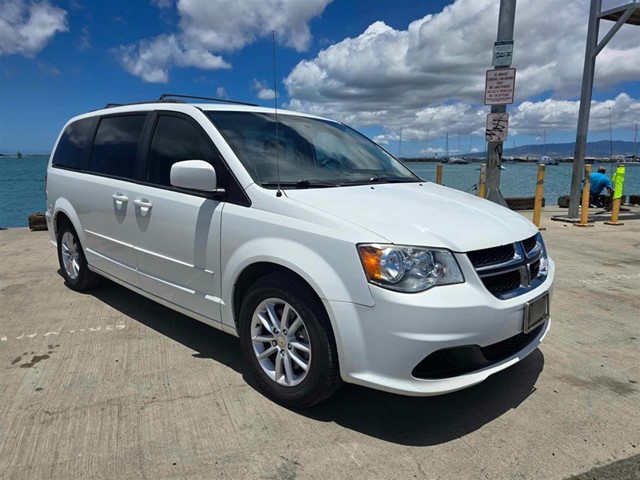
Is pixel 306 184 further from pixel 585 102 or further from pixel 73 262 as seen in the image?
pixel 585 102

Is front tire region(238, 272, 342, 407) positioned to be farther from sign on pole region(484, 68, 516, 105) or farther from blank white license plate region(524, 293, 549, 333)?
sign on pole region(484, 68, 516, 105)

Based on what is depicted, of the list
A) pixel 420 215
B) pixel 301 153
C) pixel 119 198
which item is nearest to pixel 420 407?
pixel 420 215

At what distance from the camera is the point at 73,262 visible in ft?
16.7

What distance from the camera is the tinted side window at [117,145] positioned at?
3996 mm

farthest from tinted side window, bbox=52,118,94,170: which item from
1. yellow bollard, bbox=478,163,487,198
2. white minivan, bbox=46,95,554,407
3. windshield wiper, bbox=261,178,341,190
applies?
yellow bollard, bbox=478,163,487,198

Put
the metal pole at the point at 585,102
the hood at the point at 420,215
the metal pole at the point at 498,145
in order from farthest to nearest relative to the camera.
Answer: the metal pole at the point at 585,102 < the metal pole at the point at 498,145 < the hood at the point at 420,215

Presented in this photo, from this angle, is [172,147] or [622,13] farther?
[622,13]

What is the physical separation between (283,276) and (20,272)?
15.8ft

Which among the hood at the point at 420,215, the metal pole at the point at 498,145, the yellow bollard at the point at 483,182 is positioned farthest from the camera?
the yellow bollard at the point at 483,182

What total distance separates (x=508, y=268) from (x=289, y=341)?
51.1 inches

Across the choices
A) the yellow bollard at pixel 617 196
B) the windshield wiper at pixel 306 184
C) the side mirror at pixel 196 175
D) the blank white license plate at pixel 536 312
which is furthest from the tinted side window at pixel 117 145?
the yellow bollard at pixel 617 196

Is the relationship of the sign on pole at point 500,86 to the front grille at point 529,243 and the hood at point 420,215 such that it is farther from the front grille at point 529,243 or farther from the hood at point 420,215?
the front grille at point 529,243

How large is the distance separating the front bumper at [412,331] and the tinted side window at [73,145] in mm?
3539

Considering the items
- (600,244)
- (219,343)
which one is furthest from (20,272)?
(600,244)
